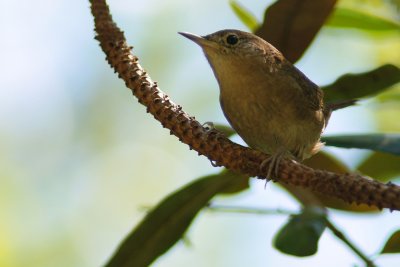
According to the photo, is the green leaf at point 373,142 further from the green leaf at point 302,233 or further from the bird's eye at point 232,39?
the bird's eye at point 232,39

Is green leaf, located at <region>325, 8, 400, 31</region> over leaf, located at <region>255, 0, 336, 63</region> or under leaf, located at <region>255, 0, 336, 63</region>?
over

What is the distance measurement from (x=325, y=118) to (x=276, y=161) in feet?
5.51

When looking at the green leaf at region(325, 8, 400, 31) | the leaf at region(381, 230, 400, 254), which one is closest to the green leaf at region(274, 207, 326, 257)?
the leaf at region(381, 230, 400, 254)

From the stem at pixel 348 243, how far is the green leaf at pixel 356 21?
1169 mm

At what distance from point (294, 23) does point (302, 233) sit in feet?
3.75

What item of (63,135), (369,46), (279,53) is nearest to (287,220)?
(279,53)

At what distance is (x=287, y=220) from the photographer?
3.45 metres

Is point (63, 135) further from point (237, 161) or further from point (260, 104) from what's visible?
point (237, 161)

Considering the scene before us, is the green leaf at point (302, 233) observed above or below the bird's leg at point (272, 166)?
below

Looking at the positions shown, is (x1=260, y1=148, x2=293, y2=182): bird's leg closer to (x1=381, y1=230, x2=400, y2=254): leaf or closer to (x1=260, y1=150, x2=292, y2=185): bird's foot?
(x1=260, y1=150, x2=292, y2=185): bird's foot

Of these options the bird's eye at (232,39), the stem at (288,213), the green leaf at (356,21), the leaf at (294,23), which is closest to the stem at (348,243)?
the stem at (288,213)

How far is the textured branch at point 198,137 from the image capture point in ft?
8.24

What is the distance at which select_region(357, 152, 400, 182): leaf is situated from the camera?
12.3 feet

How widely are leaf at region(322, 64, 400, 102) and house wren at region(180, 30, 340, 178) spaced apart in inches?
12.9
